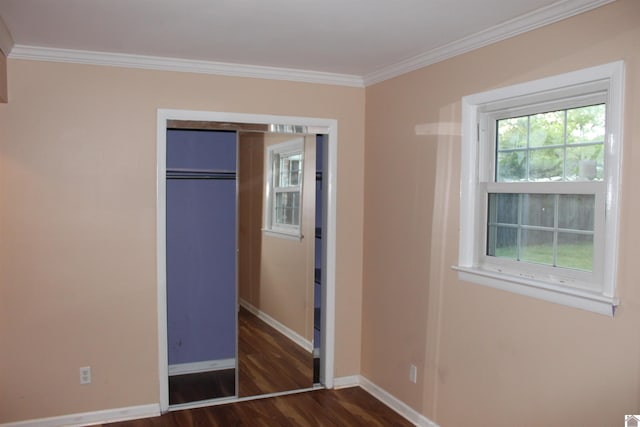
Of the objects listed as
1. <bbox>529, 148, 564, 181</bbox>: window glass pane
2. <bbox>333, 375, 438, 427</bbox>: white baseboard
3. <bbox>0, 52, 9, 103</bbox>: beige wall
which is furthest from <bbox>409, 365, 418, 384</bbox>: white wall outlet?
<bbox>0, 52, 9, 103</bbox>: beige wall

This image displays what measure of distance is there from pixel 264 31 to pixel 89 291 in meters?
2.03

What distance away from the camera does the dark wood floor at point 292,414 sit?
350 cm

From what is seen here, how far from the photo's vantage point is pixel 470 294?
3023 millimetres

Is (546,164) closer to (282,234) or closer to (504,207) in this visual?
(504,207)

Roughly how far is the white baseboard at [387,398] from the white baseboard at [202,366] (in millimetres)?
868

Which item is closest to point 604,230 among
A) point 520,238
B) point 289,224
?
point 520,238

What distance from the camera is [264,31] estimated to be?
9.50 feet

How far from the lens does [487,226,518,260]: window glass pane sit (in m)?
2.85

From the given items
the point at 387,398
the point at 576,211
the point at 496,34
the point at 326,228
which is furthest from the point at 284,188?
the point at 576,211

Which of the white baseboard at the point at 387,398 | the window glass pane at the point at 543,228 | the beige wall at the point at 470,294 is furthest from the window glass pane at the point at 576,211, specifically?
the white baseboard at the point at 387,398

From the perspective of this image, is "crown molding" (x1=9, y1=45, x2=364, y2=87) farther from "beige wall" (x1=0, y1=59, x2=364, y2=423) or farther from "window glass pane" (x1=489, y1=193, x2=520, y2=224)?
"window glass pane" (x1=489, y1=193, x2=520, y2=224)

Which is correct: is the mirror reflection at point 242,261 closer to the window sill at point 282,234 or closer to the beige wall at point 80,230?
the window sill at point 282,234

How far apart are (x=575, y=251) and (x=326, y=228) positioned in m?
1.99

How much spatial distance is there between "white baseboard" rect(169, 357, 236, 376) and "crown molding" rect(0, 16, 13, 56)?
2279 mm
